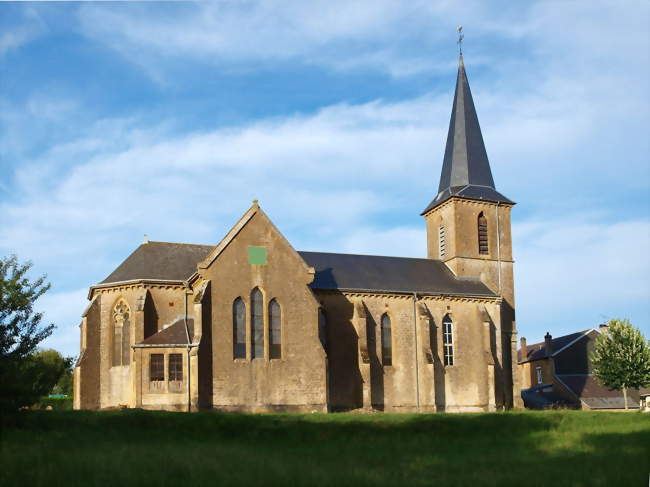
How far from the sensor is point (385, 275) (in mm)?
48875

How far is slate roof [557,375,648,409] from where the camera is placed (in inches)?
2345

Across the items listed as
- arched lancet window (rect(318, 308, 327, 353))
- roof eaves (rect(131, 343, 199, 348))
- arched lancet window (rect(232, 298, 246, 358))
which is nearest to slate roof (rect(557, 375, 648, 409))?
arched lancet window (rect(318, 308, 327, 353))

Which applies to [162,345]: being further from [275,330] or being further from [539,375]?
[539,375]

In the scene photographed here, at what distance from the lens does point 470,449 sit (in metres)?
23.8

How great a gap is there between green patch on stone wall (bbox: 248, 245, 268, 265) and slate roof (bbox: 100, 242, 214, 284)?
496 cm

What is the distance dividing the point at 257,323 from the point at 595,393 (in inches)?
1371

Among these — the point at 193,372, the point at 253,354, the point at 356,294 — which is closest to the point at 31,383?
the point at 193,372

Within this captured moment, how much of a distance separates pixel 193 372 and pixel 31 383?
13.9m

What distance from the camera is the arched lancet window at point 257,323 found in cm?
3959

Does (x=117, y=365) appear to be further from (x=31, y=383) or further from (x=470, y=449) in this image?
(x=470, y=449)

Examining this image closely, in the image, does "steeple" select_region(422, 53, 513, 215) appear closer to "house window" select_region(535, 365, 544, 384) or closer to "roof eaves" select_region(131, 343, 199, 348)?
"house window" select_region(535, 365, 544, 384)

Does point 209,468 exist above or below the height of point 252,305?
below

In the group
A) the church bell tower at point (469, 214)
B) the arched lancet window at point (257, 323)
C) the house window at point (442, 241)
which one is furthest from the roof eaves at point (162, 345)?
the house window at point (442, 241)

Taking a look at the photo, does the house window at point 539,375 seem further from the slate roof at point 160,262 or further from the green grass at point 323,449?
the slate roof at point 160,262
